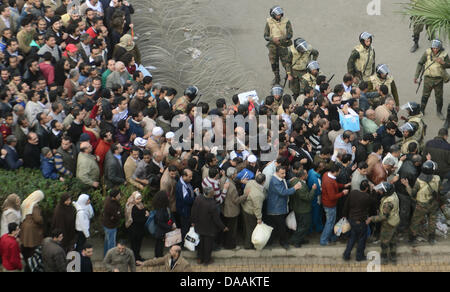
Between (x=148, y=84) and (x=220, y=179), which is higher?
(x=148, y=84)

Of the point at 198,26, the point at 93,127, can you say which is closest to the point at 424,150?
the point at 93,127

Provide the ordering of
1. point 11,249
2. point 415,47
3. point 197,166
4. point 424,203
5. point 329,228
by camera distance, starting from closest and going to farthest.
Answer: point 11,249, point 424,203, point 329,228, point 197,166, point 415,47

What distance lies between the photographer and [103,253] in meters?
12.5

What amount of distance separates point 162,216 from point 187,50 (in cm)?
588

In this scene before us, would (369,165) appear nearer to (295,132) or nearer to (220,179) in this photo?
(295,132)

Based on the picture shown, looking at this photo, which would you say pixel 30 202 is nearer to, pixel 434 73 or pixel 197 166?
pixel 197 166

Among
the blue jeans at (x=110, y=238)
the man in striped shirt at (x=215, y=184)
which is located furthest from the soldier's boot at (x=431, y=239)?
the blue jeans at (x=110, y=238)

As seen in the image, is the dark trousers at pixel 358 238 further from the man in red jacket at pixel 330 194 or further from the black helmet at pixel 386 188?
the black helmet at pixel 386 188

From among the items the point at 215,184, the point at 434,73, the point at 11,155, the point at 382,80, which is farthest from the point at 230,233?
the point at 434,73

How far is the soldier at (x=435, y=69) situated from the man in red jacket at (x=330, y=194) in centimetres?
391

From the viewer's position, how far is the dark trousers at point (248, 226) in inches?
491

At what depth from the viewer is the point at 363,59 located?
15.7m

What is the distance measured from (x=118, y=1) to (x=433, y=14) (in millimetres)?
6787

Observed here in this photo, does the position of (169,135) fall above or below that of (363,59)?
below
